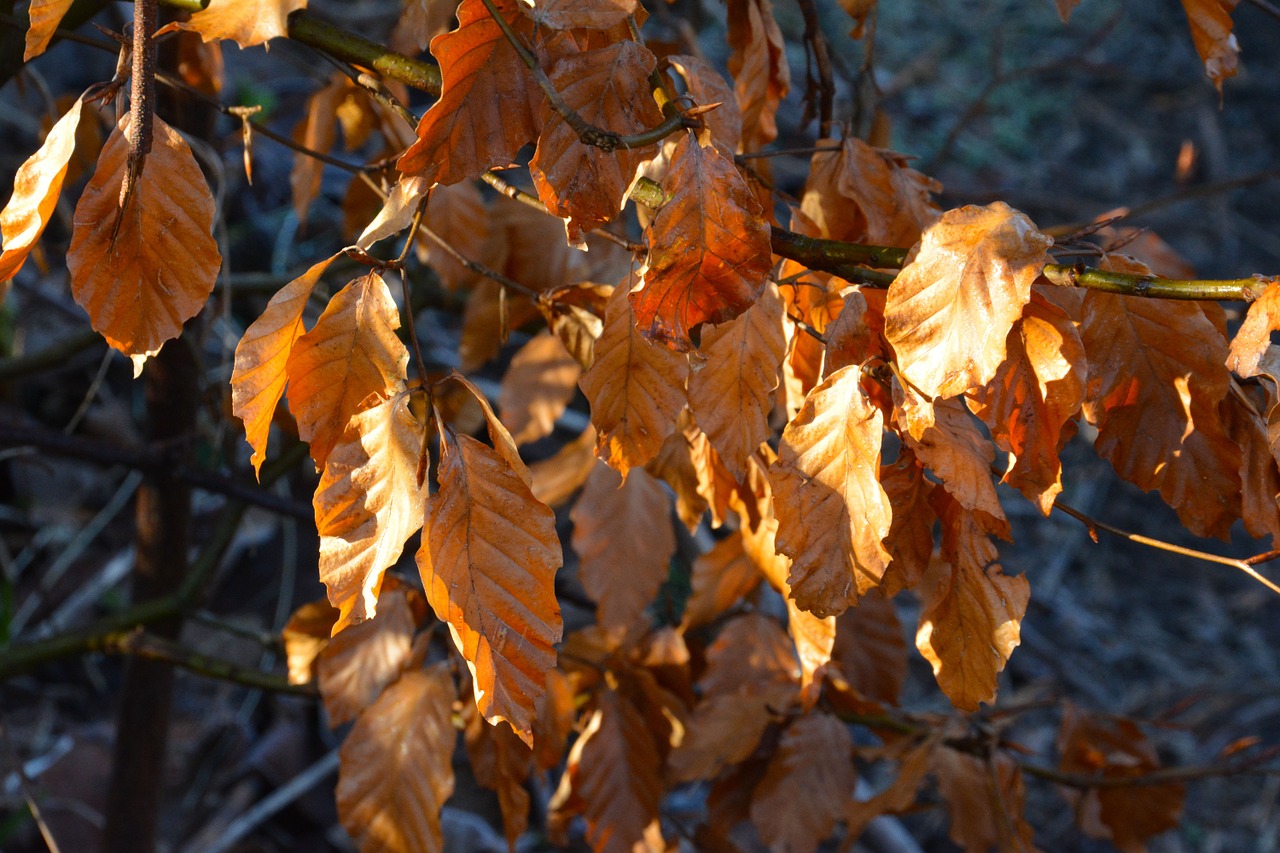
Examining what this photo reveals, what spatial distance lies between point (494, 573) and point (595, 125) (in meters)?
0.25

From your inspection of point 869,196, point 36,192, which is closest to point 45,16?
point 36,192

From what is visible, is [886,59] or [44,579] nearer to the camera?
[44,579]

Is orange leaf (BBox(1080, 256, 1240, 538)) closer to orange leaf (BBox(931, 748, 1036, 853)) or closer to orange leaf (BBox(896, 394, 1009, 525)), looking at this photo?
orange leaf (BBox(896, 394, 1009, 525))

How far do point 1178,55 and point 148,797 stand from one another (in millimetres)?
3922

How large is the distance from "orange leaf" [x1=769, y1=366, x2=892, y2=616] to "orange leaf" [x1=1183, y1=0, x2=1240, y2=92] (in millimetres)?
444

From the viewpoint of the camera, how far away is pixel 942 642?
2.16 feet

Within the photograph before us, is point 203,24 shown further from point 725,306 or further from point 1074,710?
point 1074,710

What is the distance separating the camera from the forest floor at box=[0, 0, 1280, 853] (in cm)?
192

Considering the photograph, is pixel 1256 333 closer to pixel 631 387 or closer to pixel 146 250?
pixel 631 387

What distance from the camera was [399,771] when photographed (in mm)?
918

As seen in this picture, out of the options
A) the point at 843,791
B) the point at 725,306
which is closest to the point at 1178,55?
the point at 843,791

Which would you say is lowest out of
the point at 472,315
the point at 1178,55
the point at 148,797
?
the point at 1178,55

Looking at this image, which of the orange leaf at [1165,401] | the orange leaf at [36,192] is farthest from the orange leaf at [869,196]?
the orange leaf at [36,192]

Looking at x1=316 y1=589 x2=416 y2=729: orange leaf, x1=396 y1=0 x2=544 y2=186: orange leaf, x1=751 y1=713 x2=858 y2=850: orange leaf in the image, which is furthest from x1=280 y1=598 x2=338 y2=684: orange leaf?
x1=396 y1=0 x2=544 y2=186: orange leaf
